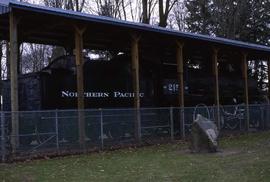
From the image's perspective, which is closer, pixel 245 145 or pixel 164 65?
pixel 245 145

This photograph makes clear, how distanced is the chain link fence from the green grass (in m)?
1.02

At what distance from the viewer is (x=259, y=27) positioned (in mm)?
52312

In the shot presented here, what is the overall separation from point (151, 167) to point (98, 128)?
620 cm

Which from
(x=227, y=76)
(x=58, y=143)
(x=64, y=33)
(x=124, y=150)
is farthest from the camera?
(x=227, y=76)

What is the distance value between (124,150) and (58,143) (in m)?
2.73

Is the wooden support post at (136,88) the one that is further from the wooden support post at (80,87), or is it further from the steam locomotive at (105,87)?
the wooden support post at (80,87)

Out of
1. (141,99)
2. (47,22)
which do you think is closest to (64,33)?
(47,22)

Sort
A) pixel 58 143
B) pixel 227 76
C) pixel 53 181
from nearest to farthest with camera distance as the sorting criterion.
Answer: pixel 53 181 → pixel 58 143 → pixel 227 76

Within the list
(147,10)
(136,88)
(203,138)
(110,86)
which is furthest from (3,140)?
(147,10)

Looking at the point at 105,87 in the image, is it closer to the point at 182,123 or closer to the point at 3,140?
the point at 182,123

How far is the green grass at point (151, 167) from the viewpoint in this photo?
1255 centimetres

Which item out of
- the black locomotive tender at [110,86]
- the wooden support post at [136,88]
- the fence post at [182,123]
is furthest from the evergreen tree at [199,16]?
the wooden support post at [136,88]

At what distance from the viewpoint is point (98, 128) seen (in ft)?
66.4

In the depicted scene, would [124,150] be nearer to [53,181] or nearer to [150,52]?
[53,181]
